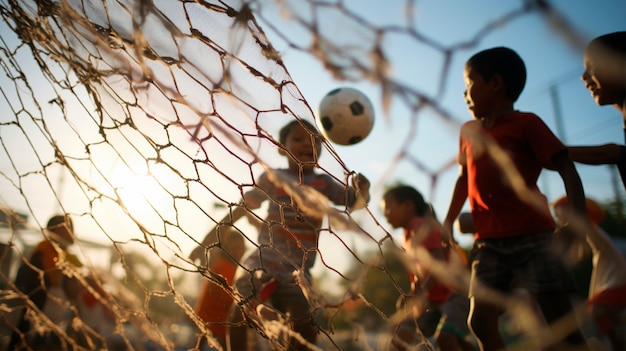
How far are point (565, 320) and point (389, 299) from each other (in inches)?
616

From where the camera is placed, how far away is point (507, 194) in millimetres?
1876

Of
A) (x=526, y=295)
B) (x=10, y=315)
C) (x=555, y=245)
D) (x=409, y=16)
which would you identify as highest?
(x=409, y=16)

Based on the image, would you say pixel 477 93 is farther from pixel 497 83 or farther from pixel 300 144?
pixel 300 144

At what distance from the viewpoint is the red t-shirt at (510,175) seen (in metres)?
1.79

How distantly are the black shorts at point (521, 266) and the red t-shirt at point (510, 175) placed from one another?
1.5 inches

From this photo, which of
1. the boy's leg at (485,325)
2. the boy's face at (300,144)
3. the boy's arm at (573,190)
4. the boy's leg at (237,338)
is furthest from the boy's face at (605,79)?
the boy's leg at (237,338)

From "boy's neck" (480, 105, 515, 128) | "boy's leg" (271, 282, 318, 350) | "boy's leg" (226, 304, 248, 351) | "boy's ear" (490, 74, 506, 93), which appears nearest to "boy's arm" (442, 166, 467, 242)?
"boy's neck" (480, 105, 515, 128)

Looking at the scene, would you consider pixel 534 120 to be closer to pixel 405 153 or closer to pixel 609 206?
pixel 405 153

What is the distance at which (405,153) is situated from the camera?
2139mm

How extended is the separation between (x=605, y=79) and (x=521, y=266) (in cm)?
72

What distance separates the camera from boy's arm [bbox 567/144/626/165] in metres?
1.71

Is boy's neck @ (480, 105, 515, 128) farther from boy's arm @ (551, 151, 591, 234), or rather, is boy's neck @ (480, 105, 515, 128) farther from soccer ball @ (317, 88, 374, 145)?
soccer ball @ (317, 88, 374, 145)

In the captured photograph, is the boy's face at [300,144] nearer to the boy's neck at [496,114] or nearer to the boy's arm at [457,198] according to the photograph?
the boy's arm at [457,198]

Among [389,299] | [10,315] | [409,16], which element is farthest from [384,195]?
[389,299]
